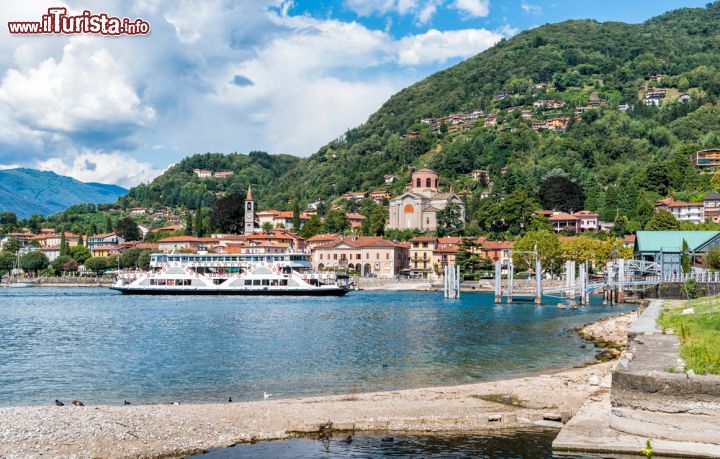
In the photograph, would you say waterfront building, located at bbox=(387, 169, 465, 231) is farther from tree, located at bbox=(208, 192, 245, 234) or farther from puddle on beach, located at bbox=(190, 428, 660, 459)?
puddle on beach, located at bbox=(190, 428, 660, 459)

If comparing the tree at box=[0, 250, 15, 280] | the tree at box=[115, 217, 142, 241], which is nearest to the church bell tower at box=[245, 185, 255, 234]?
the tree at box=[115, 217, 142, 241]

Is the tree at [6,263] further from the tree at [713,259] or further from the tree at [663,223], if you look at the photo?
the tree at [713,259]

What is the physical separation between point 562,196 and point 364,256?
35.9 meters

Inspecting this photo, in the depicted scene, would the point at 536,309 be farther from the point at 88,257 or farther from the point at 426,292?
the point at 88,257

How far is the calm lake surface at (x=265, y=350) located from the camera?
970 inches

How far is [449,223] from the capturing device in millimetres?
129500

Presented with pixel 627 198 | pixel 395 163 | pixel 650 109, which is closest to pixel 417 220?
pixel 627 198

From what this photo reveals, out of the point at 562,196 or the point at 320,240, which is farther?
the point at 320,240

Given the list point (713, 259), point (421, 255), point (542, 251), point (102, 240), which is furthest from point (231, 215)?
point (713, 259)

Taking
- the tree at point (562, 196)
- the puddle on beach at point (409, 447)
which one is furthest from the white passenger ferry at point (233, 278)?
the puddle on beach at point (409, 447)

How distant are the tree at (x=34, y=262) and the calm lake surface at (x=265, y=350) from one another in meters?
82.1

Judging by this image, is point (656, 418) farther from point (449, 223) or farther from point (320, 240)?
point (449, 223)

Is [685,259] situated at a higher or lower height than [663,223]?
lower

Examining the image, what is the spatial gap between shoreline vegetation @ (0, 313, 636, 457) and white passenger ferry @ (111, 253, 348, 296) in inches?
2562
